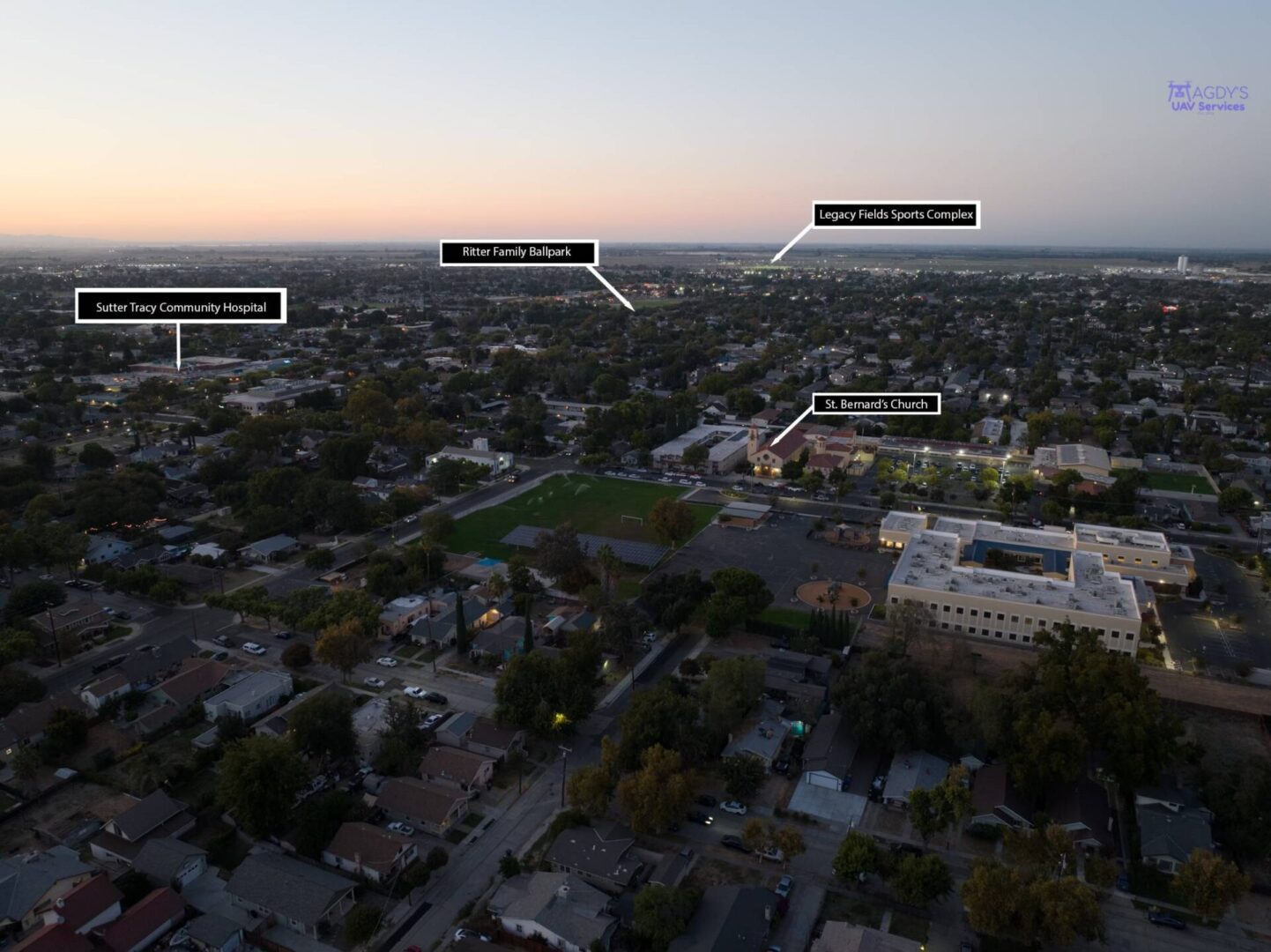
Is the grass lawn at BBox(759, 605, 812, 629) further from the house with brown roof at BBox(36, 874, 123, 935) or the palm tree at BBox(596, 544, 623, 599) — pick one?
the house with brown roof at BBox(36, 874, 123, 935)

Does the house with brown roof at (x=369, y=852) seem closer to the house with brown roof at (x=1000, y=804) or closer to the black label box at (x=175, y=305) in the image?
the house with brown roof at (x=1000, y=804)

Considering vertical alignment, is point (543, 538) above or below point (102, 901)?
above

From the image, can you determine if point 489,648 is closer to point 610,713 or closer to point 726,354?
point 610,713

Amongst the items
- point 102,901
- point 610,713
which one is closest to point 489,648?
point 610,713

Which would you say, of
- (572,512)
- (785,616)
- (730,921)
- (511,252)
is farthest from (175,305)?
(785,616)

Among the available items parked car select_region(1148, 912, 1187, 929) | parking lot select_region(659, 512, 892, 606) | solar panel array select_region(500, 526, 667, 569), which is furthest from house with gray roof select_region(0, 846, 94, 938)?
parking lot select_region(659, 512, 892, 606)
